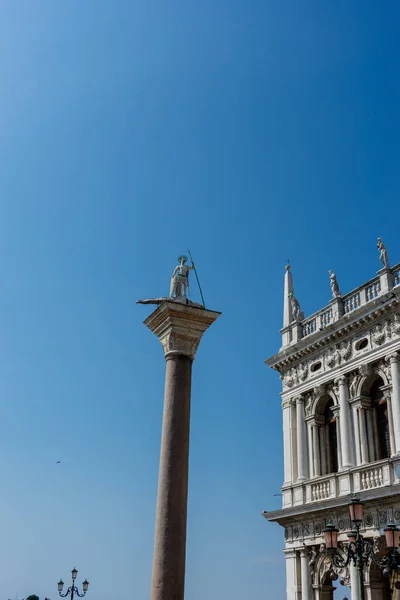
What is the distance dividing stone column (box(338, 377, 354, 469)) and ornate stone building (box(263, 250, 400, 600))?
0.10ft

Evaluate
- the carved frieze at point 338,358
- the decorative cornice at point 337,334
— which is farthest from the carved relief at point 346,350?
the decorative cornice at point 337,334

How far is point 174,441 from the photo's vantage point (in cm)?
938

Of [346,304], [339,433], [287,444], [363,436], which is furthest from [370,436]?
[346,304]

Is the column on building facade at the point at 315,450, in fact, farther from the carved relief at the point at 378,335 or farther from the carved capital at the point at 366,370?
the carved relief at the point at 378,335

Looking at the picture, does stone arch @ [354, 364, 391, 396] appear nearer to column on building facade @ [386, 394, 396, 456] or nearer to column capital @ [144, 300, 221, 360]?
column on building facade @ [386, 394, 396, 456]

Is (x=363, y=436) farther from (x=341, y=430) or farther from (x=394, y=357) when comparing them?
(x=394, y=357)

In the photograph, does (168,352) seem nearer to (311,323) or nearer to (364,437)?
(364,437)

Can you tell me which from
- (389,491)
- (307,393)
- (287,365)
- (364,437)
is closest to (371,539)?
(389,491)

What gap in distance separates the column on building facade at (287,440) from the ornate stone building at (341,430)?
0.11ft

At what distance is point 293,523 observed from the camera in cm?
2159

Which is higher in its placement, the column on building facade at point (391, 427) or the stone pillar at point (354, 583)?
the column on building facade at point (391, 427)

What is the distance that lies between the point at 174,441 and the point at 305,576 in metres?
13.6

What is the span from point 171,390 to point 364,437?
1191cm

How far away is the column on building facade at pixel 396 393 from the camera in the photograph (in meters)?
18.7
